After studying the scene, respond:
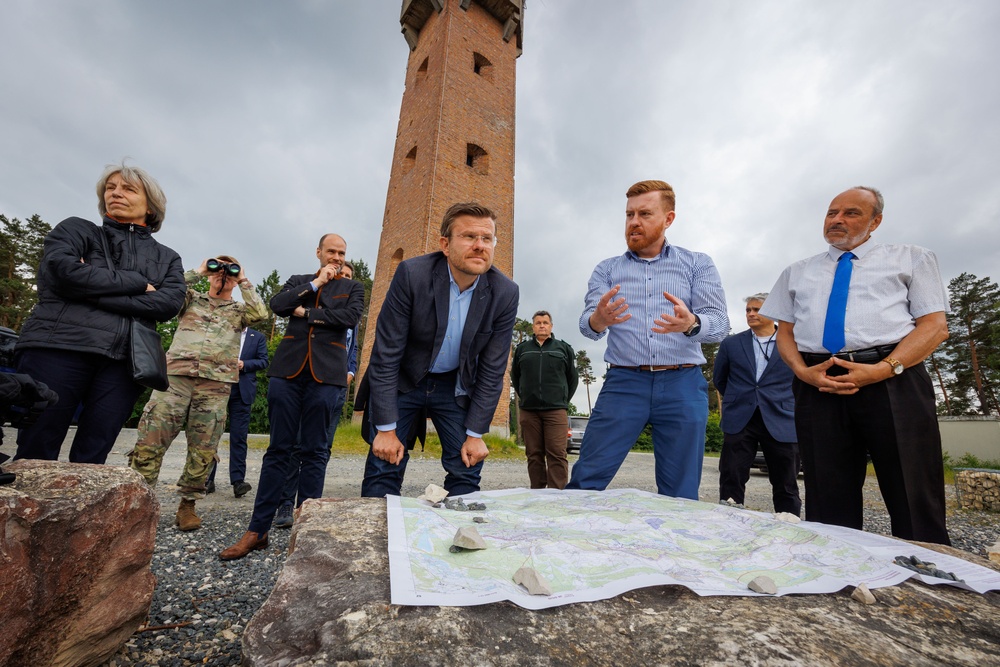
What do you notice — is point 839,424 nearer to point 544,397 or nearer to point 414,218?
point 544,397

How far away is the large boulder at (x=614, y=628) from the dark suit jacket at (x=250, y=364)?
4.61 metres

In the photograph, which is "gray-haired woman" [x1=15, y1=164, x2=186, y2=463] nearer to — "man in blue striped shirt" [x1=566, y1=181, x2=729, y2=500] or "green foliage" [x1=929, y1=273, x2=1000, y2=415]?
"man in blue striped shirt" [x1=566, y1=181, x2=729, y2=500]

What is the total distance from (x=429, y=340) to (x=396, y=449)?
58 centimetres

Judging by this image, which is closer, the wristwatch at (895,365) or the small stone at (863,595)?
the small stone at (863,595)

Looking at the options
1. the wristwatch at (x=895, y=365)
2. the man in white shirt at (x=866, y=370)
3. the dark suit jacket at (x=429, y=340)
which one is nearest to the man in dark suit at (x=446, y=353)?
the dark suit jacket at (x=429, y=340)

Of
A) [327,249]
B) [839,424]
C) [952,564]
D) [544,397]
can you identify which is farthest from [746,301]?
[327,249]

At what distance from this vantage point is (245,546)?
2705 millimetres

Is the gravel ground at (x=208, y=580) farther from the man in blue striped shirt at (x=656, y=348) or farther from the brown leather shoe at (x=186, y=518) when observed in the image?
the man in blue striped shirt at (x=656, y=348)

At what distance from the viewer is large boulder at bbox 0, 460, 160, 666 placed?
1140 millimetres

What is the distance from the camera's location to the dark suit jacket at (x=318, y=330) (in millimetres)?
3162

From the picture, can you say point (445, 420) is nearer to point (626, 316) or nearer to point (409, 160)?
point (626, 316)

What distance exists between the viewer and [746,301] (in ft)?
15.8

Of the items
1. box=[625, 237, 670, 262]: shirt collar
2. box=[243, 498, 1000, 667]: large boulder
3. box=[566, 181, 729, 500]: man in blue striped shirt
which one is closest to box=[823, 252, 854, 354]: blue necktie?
box=[566, 181, 729, 500]: man in blue striped shirt

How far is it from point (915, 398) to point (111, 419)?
3942mm
